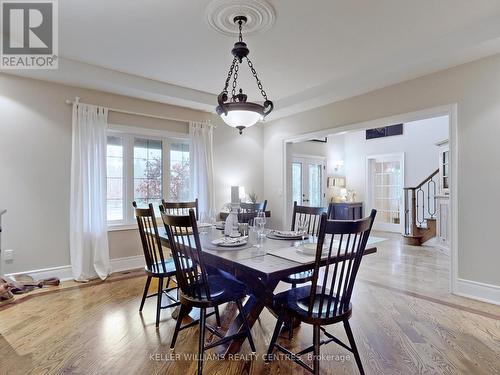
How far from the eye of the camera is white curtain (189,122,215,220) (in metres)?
4.79

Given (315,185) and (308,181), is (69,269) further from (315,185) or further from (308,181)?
(315,185)

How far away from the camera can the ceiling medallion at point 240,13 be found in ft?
7.77

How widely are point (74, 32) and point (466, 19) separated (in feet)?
12.3

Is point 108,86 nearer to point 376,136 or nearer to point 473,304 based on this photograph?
point 473,304

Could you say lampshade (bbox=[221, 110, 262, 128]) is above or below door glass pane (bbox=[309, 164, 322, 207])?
above

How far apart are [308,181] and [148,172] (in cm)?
448

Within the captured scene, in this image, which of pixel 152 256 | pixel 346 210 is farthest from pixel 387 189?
pixel 152 256

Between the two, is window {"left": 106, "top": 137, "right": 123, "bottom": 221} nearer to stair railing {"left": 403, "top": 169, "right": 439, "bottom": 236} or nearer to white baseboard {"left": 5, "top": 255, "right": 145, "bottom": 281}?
white baseboard {"left": 5, "top": 255, "right": 145, "bottom": 281}

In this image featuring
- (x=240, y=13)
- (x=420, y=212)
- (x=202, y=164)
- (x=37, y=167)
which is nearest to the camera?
(x=240, y=13)

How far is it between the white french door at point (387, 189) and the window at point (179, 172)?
5643 mm

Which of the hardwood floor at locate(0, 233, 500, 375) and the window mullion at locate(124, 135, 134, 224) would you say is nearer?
the hardwood floor at locate(0, 233, 500, 375)

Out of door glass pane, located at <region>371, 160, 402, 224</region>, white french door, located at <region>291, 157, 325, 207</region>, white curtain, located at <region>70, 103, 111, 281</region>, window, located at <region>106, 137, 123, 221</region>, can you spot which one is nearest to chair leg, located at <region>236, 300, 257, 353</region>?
white curtain, located at <region>70, 103, 111, 281</region>

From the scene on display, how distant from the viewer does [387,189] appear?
8.03m

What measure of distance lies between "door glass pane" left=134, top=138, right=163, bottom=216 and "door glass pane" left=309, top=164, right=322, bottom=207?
4.44 metres
